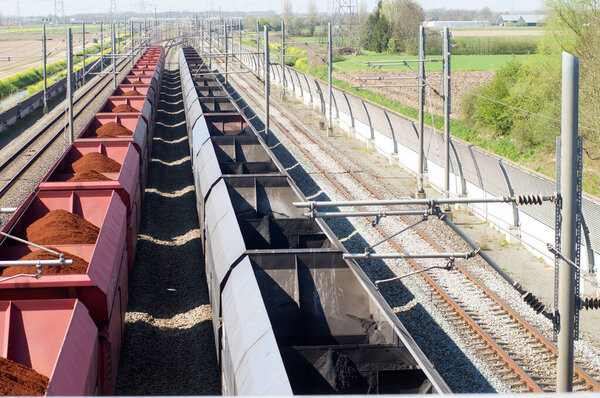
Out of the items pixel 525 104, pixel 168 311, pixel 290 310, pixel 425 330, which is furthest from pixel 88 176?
pixel 525 104

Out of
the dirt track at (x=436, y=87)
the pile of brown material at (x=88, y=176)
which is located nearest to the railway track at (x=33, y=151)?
the pile of brown material at (x=88, y=176)

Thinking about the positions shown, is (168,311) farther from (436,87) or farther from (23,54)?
(23,54)

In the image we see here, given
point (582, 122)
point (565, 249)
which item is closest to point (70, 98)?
point (582, 122)

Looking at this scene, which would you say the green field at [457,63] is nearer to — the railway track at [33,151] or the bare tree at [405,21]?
the bare tree at [405,21]

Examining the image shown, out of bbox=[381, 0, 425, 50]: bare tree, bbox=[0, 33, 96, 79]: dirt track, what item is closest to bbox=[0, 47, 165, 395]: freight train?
bbox=[381, 0, 425, 50]: bare tree

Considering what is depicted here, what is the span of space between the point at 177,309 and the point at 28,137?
25.1 m

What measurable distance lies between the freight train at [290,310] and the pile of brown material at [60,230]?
238 centimetres

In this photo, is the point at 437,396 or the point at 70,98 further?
the point at 70,98

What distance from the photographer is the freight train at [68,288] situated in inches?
310

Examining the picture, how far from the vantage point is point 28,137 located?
35812mm

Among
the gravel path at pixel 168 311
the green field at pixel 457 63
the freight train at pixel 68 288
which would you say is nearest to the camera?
the freight train at pixel 68 288

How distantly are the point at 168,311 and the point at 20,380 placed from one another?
22.9ft

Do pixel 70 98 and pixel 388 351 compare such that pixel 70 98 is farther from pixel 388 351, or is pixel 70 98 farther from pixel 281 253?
pixel 388 351

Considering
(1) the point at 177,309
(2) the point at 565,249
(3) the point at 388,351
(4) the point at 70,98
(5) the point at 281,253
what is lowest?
(1) the point at 177,309
